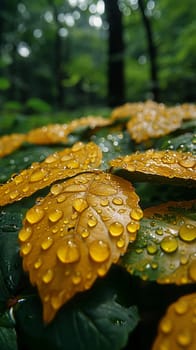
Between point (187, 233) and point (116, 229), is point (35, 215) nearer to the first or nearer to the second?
point (116, 229)

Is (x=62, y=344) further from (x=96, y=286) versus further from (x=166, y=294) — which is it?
(x=166, y=294)

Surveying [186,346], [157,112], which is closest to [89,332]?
[186,346]

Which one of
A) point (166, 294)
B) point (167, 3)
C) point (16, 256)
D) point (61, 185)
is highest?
point (167, 3)

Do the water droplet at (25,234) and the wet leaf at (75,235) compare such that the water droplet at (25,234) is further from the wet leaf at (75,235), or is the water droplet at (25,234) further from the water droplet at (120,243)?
the water droplet at (120,243)

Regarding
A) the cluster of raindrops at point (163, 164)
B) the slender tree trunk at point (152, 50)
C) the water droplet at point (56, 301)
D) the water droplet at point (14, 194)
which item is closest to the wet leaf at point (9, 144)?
the water droplet at point (14, 194)

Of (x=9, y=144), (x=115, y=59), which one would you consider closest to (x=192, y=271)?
(x=9, y=144)
